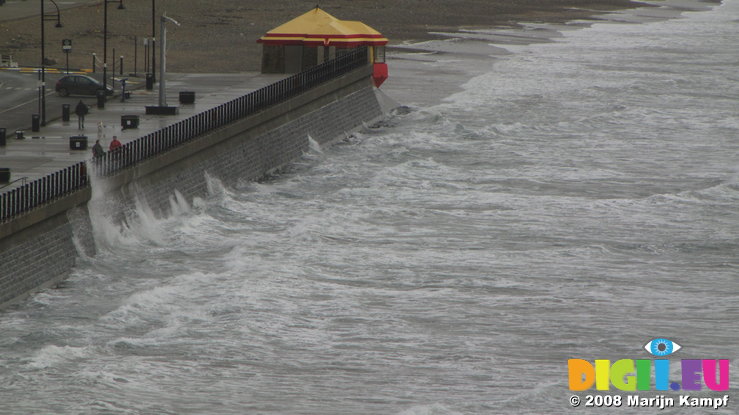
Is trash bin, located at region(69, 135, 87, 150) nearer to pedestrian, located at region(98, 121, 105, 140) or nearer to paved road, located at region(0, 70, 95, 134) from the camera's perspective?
pedestrian, located at region(98, 121, 105, 140)

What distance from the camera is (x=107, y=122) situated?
159 feet

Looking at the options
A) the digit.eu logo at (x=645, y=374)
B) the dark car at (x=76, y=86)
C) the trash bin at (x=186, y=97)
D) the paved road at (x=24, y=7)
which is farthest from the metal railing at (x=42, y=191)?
the paved road at (x=24, y=7)

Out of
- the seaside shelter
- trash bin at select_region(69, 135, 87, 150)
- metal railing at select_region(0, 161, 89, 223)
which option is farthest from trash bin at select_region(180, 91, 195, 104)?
metal railing at select_region(0, 161, 89, 223)

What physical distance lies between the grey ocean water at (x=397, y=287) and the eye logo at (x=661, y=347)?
10.1 inches

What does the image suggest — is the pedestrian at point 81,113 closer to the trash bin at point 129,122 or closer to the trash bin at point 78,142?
the trash bin at point 129,122

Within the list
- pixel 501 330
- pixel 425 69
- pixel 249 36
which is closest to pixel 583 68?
pixel 425 69

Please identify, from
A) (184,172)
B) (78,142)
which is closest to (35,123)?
(78,142)

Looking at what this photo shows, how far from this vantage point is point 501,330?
3072cm

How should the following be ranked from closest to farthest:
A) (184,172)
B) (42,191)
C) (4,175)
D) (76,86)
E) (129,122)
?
1. (42,191)
2. (4,175)
3. (184,172)
4. (129,122)
5. (76,86)

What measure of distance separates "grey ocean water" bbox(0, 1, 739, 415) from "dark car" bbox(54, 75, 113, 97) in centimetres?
970

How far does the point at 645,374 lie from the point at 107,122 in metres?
26.0

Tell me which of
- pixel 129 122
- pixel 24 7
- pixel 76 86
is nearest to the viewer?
pixel 129 122

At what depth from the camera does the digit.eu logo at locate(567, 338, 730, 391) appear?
27.1 meters

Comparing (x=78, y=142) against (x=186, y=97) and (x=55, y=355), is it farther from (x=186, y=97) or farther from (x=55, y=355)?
(x=55, y=355)
